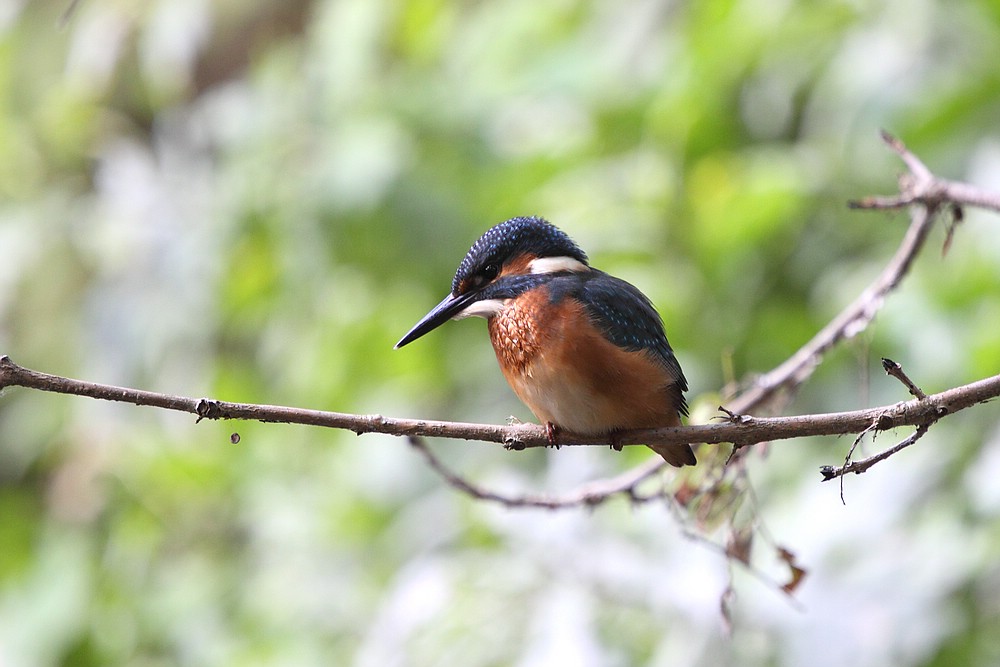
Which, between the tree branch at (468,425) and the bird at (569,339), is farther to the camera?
the bird at (569,339)

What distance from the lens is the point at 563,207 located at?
2.61 metres

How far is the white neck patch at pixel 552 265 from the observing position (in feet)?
4.98

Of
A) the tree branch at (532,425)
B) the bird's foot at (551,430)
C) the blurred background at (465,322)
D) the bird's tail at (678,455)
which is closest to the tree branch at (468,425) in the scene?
the tree branch at (532,425)

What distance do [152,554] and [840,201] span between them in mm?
2409

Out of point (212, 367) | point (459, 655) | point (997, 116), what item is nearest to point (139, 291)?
point (212, 367)

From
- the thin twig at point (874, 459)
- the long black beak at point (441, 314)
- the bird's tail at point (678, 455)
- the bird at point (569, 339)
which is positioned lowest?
the thin twig at point (874, 459)

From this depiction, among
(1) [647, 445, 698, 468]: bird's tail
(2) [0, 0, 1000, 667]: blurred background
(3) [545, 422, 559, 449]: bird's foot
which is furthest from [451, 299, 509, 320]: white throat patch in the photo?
(2) [0, 0, 1000, 667]: blurred background

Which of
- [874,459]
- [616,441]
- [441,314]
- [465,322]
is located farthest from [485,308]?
[465,322]

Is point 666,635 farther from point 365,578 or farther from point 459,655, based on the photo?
point 365,578

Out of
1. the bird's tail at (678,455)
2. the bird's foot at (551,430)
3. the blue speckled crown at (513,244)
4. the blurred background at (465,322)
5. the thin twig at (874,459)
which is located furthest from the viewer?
the blurred background at (465,322)

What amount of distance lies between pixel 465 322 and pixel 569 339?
5.27ft

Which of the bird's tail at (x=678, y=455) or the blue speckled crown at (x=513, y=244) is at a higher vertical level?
the blue speckled crown at (x=513, y=244)

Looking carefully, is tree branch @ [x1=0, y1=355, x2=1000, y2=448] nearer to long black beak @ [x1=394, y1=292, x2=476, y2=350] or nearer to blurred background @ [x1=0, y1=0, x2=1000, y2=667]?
long black beak @ [x1=394, y1=292, x2=476, y2=350]

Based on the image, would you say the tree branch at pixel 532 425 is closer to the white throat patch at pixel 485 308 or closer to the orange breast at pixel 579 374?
the orange breast at pixel 579 374
